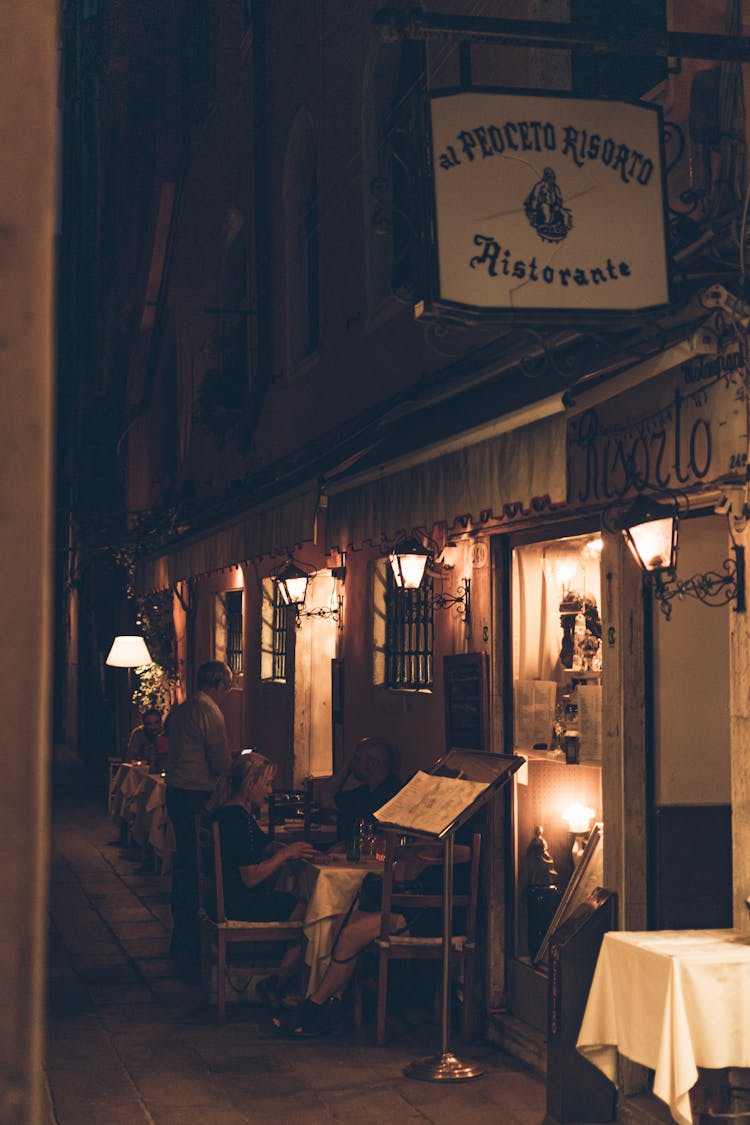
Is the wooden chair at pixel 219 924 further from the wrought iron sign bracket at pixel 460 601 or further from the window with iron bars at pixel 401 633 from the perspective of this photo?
the window with iron bars at pixel 401 633

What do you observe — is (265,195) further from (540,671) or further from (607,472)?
(607,472)

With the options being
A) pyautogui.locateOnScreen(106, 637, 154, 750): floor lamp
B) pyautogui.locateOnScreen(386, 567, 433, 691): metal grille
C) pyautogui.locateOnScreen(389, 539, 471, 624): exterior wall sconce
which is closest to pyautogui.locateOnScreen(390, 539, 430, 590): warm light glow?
pyautogui.locateOnScreen(389, 539, 471, 624): exterior wall sconce

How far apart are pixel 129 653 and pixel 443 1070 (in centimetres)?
1172

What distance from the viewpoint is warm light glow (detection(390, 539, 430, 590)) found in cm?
889

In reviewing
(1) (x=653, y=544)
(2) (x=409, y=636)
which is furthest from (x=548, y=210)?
(2) (x=409, y=636)

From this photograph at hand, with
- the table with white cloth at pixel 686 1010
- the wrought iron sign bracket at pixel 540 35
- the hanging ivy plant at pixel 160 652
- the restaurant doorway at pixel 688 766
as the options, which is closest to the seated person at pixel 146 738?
the hanging ivy plant at pixel 160 652

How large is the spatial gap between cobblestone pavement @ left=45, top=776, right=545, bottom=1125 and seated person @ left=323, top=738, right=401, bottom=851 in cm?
148

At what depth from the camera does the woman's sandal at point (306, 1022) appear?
7941mm

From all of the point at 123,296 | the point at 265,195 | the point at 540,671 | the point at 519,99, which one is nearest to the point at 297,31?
the point at 265,195

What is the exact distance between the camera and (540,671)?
8.45 m

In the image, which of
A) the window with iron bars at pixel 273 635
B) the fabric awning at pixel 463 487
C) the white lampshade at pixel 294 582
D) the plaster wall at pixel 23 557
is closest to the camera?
the plaster wall at pixel 23 557

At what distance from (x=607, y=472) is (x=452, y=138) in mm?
1974

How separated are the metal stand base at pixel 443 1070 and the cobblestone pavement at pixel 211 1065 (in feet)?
0.11

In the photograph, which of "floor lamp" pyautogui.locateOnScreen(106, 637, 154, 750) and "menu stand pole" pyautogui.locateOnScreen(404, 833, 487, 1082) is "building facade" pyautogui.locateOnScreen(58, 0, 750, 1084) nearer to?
"menu stand pole" pyautogui.locateOnScreen(404, 833, 487, 1082)
